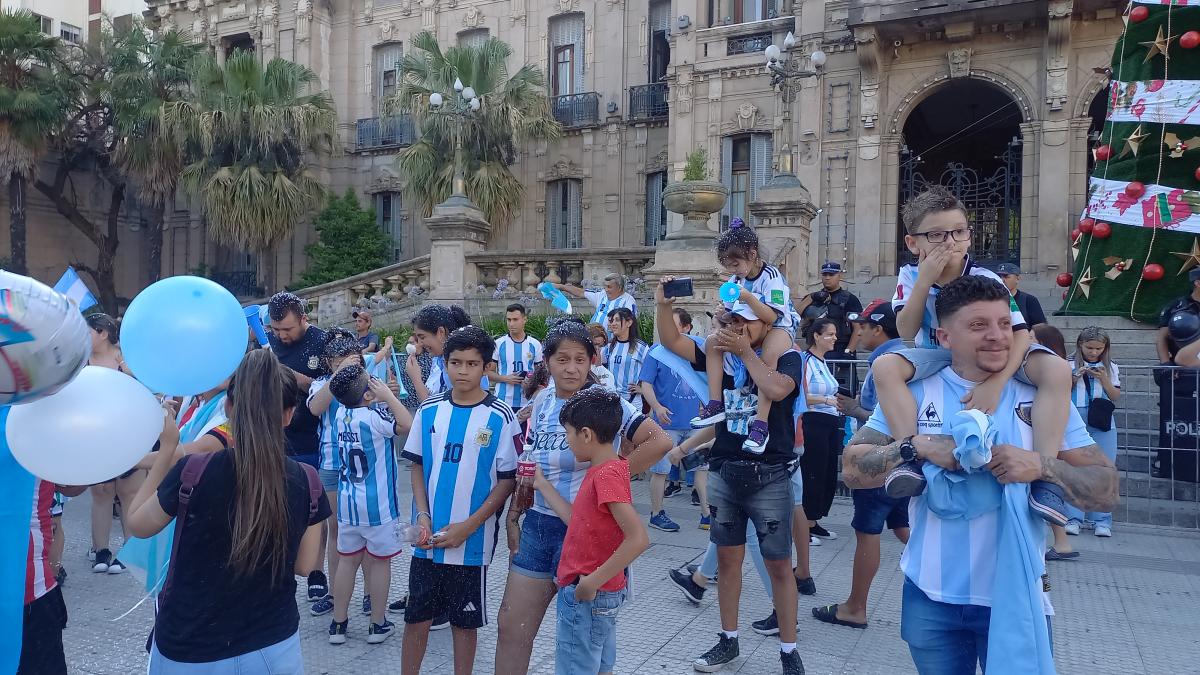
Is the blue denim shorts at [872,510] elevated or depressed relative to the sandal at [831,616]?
elevated

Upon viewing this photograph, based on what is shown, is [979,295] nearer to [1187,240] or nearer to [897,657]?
[897,657]

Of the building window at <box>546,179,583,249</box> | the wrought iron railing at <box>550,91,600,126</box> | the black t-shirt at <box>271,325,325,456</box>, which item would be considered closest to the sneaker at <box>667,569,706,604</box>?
the black t-shirt at <box>271,325,325,456</box>

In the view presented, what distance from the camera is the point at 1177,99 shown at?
9.86 metres

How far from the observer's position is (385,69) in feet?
79.0

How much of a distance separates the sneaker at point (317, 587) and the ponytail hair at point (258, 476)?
9.63ft

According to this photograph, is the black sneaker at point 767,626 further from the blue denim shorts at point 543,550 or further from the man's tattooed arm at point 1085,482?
the man's tattooed arm at point 1085,482

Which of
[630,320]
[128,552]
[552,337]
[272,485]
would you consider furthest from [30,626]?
[630,320]

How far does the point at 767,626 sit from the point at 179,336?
3614 mm

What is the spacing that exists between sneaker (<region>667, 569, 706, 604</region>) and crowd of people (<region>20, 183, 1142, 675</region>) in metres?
0.02

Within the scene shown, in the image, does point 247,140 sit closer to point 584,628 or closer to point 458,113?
point 458,113

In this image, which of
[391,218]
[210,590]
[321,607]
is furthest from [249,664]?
[391,218]

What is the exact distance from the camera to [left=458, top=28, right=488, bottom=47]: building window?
22.7 meters

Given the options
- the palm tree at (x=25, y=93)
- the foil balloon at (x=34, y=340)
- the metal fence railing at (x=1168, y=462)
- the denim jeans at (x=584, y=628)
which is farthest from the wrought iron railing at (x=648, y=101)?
the foil balloon at (x=34, y=340)

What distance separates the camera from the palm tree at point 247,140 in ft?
67.2
